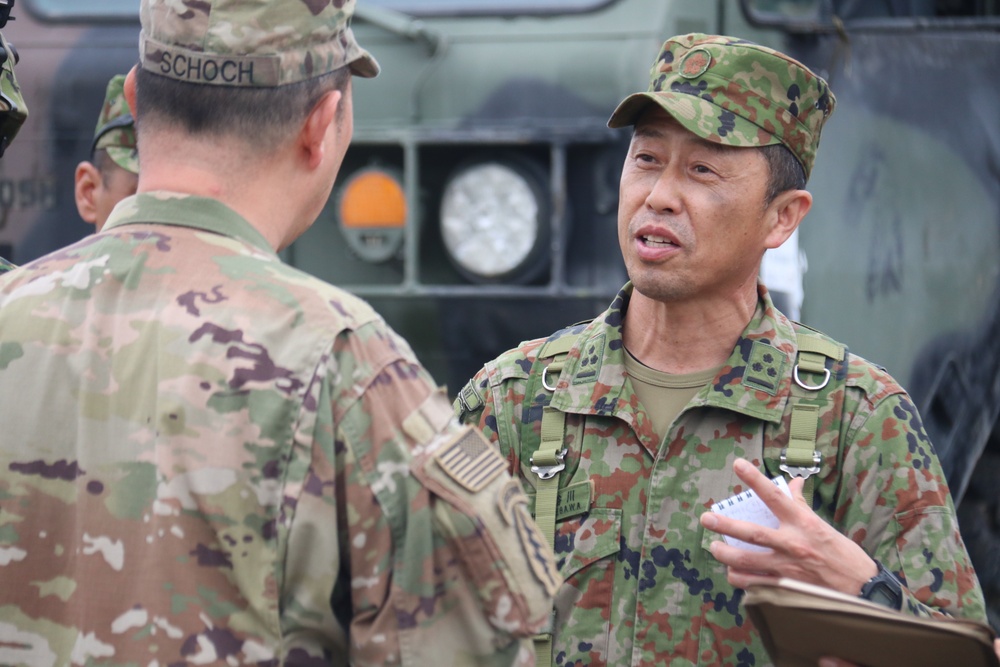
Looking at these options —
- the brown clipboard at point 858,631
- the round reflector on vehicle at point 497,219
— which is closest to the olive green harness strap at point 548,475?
the brown clipboard at point 858,631

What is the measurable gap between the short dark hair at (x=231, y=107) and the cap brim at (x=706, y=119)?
0.75 metres

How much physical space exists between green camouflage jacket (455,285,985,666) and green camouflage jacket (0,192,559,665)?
1.88 feet

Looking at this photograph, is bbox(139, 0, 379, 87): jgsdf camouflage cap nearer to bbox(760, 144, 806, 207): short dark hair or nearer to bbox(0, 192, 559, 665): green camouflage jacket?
bbox(0, 192, 559, 665): green camouflage jacket

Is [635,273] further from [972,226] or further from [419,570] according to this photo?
[972,226]

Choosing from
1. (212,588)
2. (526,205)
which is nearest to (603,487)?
→ (212,588)

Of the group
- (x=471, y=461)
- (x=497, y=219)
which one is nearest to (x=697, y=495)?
A: (x=471, y=461)

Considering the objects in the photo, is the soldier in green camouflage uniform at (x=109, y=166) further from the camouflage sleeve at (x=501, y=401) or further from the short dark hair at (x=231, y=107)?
the short dark hair at (x=231, y=107)

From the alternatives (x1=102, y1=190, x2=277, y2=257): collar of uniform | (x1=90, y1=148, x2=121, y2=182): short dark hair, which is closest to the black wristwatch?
(x1=102, y1=190, x2=277, y2=257): collar of uniform

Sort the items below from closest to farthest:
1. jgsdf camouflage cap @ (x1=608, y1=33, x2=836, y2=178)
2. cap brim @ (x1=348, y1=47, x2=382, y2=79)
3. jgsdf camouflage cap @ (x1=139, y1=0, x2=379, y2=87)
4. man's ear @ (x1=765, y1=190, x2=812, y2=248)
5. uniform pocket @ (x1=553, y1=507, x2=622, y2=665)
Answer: jgsdf camouflage cap @ (x1=139, y1=0, x2=379, y2=87)
cap brim @ (x1=348, y1=47, x2=382, y2=79)
uniform pocket @ (x1=553, y1=507, x2=622, y2=665)
jgsdf camouflage cap @ (x1=608, y1=33, x2=836, y2=178)
man's ear @ (x1=765, y1=190, x2=812, y2=248)

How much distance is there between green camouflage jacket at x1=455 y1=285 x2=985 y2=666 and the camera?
1995 millimetres

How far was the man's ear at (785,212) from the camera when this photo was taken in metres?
2.30

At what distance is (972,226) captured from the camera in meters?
3.93

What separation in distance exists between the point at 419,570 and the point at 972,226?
115 inches

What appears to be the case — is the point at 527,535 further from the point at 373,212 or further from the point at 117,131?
the point at 117,131
